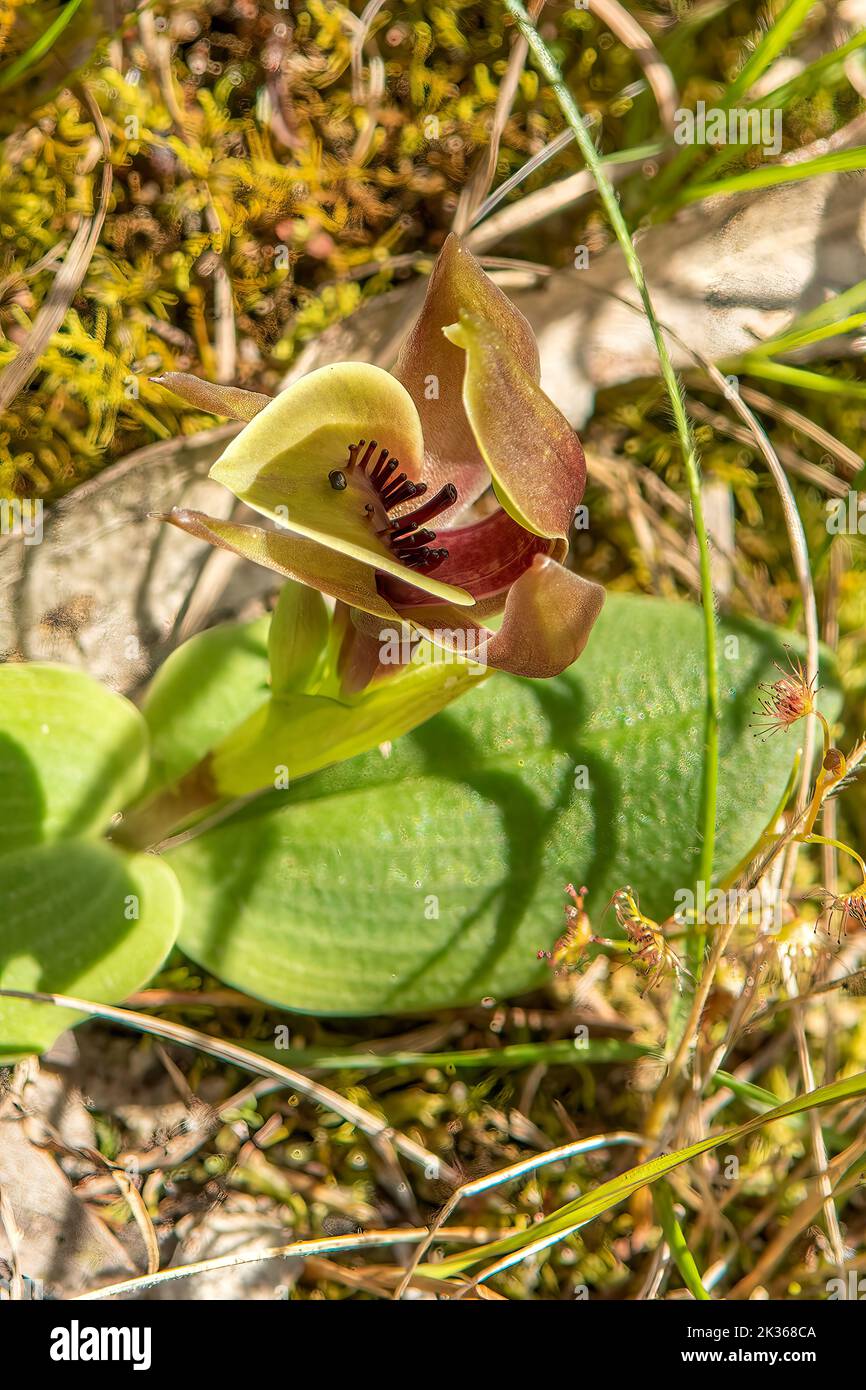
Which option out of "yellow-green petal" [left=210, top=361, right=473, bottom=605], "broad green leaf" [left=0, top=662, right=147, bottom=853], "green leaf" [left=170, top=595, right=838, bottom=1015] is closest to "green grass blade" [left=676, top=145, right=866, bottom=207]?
"green leaf" [left=170, top=595, right=838, bottom=1015]

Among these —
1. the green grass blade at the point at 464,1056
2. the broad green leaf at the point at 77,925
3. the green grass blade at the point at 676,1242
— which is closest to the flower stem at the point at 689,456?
the green grass blade at the point at 464,1056

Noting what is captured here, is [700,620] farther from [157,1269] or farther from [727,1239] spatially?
[157,1269]

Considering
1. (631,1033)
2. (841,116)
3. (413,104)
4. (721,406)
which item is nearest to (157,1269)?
(631,1033)

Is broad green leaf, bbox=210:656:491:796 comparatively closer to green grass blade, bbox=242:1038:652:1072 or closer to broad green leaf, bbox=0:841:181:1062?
broad green leaf, bbox=0:841:181:1062

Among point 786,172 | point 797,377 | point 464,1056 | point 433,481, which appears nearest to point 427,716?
point 433,481

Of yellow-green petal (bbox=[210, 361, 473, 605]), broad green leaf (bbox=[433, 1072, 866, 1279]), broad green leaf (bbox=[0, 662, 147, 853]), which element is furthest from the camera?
broad green leaf (bbox=[0, 662, 147, 853])

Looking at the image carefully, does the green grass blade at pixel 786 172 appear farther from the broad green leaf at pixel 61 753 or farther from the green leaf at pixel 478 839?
the broad green leaf at pixel 61 753
